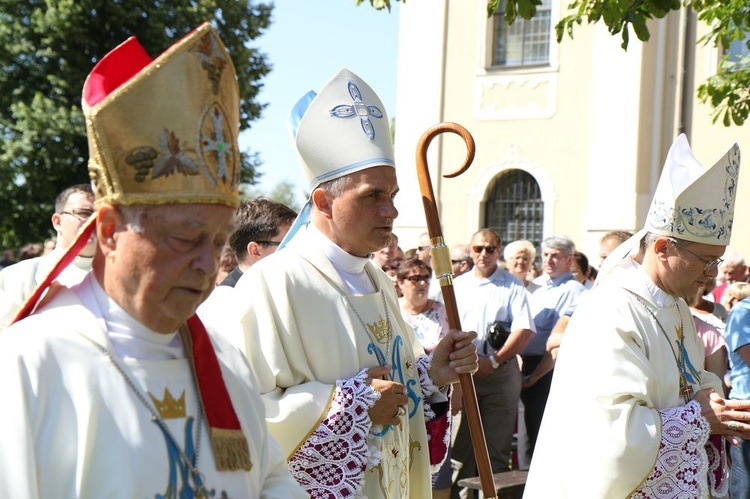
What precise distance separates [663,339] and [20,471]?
3025 millimetres

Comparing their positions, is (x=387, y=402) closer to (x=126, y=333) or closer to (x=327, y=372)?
(x=327, y=372)

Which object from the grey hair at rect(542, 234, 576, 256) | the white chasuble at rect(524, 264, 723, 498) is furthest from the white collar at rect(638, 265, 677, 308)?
the grey hair at rect(542, 234, 576, 256)

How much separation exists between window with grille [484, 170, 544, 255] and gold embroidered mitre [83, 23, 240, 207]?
57.4ft

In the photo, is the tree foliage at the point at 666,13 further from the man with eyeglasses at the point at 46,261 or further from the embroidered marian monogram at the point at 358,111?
the man with eyeglasses at the point at 46,261

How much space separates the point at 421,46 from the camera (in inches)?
792

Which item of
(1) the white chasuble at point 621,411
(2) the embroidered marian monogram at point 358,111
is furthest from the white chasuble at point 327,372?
(1) the white chasuble at point 621,411

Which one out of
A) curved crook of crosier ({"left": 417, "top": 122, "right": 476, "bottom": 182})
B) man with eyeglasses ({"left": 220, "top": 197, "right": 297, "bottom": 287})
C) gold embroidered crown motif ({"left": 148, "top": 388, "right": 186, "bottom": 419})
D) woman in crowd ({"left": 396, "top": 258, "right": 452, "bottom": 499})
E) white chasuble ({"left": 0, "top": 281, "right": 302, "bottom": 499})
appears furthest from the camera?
woman in crowd ({"left": 396, "top": 258, "right": 452, "bottom": 499})

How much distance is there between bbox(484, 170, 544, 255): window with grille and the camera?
19766 mm

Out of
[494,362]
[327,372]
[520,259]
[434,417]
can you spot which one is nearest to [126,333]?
[327,372]

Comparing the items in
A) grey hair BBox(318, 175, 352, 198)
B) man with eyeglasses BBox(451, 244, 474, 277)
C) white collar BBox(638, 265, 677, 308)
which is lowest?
man with eyeglasses BBox(451, 244, 474, 277)

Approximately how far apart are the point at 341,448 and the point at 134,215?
1.60 m

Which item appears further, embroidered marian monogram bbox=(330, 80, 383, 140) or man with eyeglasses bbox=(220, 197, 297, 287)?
man with eyeglasses bbox=(220, 197, 297, 287)

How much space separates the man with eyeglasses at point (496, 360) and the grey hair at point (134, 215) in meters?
5.83

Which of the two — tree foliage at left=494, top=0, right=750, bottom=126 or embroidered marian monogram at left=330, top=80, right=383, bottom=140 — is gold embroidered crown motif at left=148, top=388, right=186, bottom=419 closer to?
embroidered marian monogram at left=330, top=80, right=383, bottom=140
